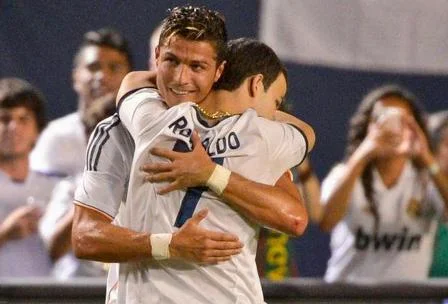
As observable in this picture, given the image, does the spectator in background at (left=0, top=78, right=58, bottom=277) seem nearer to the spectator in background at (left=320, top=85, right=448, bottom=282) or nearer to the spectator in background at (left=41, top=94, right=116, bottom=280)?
the spectator in background at (left=41, top=94, right=116, bottom=280)

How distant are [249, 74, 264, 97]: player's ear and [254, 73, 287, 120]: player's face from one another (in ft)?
0.07

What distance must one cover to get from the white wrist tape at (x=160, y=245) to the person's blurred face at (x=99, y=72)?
234cm

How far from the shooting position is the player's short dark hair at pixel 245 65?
12.2 feet

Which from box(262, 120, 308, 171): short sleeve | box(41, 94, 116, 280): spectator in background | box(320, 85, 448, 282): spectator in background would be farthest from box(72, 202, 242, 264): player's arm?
box(320, 85, 448, 282): spectator in background

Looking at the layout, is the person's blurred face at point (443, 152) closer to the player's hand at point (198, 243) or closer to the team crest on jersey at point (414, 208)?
the team crest on jersey at point (414, 208)

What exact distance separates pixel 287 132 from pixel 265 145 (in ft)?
0.39

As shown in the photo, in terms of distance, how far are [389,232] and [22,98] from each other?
1.81 m

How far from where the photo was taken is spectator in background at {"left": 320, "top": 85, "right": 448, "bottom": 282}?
592 centimetres

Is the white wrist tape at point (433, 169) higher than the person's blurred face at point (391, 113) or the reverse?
the reverse

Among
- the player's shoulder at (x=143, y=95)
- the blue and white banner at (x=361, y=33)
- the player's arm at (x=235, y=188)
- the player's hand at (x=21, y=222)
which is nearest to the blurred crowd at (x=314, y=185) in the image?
the player's hand at (x=21, y=222)

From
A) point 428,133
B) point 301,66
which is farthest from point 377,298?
point 301,66

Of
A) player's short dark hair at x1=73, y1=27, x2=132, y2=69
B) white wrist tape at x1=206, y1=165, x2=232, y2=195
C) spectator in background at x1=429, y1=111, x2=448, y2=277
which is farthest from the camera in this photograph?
spectator in background at x1=429, y1=111, x2=448, y2=277

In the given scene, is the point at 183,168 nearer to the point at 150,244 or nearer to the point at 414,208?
the point at 150,244

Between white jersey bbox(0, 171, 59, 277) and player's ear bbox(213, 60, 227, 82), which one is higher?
player's ear bbox(213, 60, 227, 82)
